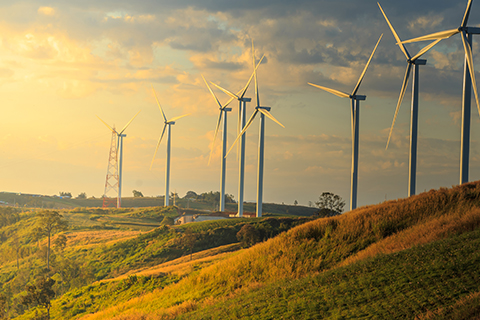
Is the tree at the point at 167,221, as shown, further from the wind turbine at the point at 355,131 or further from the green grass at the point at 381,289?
the green grass at the point at 381,289

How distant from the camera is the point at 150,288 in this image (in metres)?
44.8

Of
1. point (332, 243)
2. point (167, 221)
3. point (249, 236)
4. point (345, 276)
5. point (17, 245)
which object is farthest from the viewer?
point (167, 221)

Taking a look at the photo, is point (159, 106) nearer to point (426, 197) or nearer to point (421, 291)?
point (426, 197)

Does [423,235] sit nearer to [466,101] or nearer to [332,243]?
[332,243]

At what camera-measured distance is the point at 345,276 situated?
22.2 m

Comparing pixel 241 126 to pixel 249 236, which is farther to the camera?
pixel 241 126

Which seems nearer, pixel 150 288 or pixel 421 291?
pixel 421 291

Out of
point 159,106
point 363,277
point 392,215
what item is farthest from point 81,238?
point 363,277

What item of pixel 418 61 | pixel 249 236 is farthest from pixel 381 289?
pixel 249 236

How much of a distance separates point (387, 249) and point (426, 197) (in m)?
12.0

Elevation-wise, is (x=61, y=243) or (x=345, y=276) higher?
(x=345, y=276)

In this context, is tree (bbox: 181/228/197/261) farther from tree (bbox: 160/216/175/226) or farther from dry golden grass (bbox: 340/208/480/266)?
dry golden grass (bbox: 340/208/480/266)

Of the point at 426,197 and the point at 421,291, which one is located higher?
the point at 426,197

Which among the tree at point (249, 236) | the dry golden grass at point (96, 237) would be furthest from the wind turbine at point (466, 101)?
the dry golden grass at point (96, 237)
